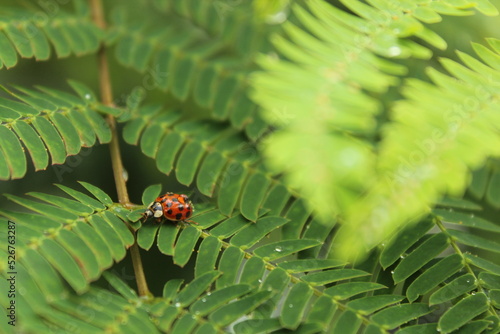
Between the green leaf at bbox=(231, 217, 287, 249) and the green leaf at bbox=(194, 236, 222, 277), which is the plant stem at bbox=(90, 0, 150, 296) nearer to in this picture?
the green leaf at bbox=(194, 236, 222, 277)

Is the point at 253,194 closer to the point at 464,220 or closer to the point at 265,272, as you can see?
the point at 265,272

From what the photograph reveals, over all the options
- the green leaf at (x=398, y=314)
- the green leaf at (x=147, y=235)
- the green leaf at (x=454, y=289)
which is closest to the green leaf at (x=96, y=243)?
the green leaf at (x=147, y=235)

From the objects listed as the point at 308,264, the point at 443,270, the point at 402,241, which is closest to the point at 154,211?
the point at 308,264

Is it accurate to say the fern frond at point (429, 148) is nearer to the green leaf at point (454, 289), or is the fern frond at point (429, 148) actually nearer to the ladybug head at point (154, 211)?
the green leaf at point (454, 289)

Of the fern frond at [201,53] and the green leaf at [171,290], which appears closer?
the green leaf at [171,290]

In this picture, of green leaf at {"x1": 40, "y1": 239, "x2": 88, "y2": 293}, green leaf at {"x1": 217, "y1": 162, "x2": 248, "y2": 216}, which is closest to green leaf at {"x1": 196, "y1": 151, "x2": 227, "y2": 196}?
green leaf at {"x1": 217, "y1": 162, "x2": 248, "y2": 216}
